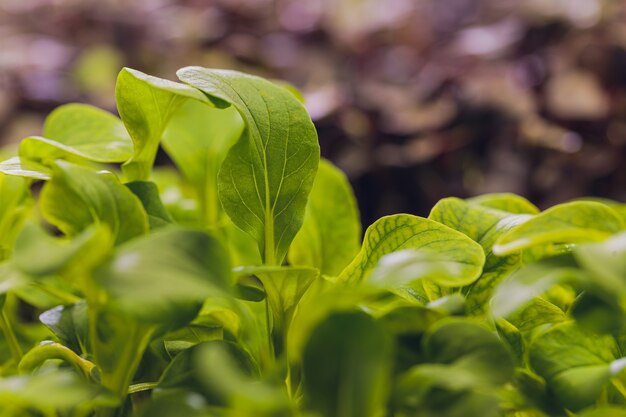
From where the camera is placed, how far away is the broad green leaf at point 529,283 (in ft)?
0.67

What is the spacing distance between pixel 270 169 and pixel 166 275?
0.10 m

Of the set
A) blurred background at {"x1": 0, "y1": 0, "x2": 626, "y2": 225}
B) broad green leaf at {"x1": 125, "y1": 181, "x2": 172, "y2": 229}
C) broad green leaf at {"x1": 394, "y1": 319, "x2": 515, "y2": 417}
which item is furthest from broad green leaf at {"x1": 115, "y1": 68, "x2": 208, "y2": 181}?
blurred background at {"x1": 0, "y1": 0, "x2": 626, "y2": 225}

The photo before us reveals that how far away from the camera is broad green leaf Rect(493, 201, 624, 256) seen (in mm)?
224

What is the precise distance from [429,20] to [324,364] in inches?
64.5

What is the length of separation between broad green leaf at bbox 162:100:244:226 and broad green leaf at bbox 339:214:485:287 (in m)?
0.15

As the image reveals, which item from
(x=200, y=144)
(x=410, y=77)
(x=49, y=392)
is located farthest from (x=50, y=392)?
(x=410, y=77)

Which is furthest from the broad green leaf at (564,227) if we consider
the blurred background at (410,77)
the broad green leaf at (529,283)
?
the blurred background at (410,77)

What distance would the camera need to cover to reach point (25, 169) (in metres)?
0.28

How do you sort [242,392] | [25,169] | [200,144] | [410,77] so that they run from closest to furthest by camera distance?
[242,392] < [25,169] < [200,144] < [410,77]

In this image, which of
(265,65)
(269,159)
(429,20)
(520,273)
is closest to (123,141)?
(269,159)

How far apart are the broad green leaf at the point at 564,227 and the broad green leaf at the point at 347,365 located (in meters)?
0.05

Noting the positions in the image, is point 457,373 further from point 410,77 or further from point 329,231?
point 410,77

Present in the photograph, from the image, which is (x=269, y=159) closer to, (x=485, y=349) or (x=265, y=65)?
(x=485, y=349)

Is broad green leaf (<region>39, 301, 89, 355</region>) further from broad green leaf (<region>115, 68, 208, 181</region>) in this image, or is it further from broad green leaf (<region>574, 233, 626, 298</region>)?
broad green leaf (<region>574, 233, 626, 298</region>)
